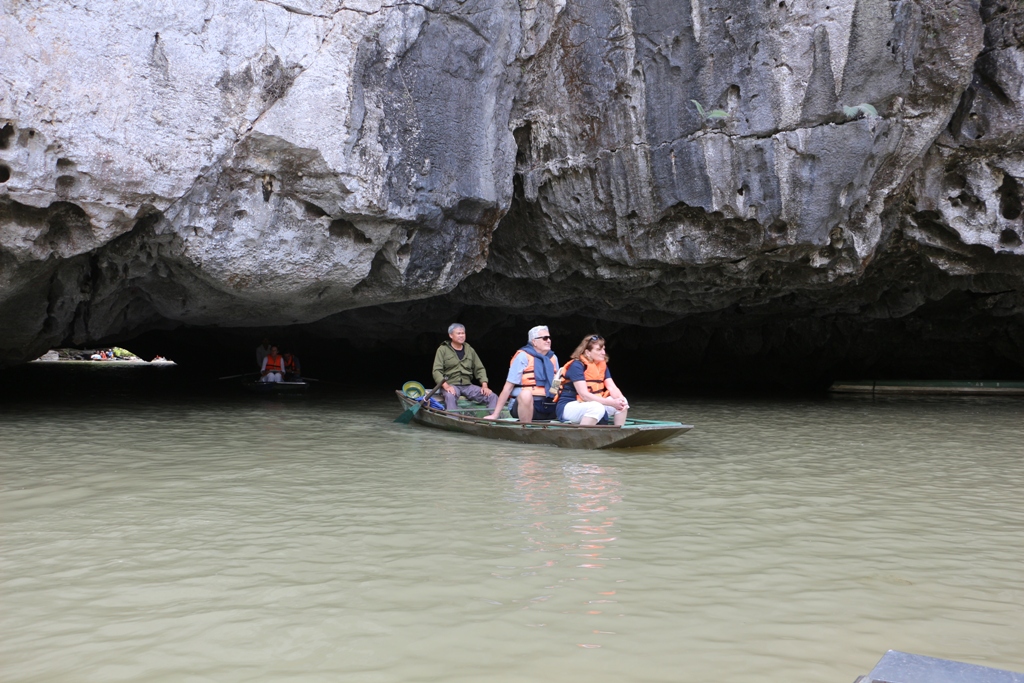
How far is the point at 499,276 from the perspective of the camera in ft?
42.1

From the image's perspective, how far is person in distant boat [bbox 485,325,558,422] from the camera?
820 cm

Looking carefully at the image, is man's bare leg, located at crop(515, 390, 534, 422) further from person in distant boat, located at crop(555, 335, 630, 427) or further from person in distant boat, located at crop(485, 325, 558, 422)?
person in distant boat, located at crop(555, 335, 630, 427)

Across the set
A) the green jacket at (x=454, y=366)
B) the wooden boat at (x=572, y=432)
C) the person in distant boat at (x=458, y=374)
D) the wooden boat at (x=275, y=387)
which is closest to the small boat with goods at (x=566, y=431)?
the wooden boat at (x=572, y=432)

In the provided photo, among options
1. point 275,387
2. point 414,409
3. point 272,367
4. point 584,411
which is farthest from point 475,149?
point 272,367

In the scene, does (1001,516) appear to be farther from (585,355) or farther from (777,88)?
(777,88)

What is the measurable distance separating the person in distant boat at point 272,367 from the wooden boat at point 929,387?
11.8 meters

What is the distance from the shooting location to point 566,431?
24.8ft

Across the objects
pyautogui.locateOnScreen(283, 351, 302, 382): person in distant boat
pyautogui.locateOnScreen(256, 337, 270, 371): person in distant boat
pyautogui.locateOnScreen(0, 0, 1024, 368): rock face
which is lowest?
pyautogui.locateOnScreen(283, 351, 302, 382): person in distant boat

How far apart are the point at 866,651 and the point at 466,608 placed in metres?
1.50

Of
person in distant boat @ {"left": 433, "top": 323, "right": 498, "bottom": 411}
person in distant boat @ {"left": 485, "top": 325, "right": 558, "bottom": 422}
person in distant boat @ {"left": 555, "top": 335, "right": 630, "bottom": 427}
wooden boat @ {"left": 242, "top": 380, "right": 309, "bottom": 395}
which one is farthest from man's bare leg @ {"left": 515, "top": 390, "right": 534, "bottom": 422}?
wooden boat @ {"left": 242, "top": 380, "right": 309, "bottom": 395}

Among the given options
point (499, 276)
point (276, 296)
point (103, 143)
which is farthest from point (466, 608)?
point (499, 276)

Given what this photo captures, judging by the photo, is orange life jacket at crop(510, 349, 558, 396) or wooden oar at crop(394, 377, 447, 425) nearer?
orange life jacket at crop(510, 349, 558, 396)

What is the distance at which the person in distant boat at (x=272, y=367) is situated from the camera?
15.8 meters

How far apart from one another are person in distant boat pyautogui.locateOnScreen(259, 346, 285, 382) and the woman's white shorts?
9.54 m
